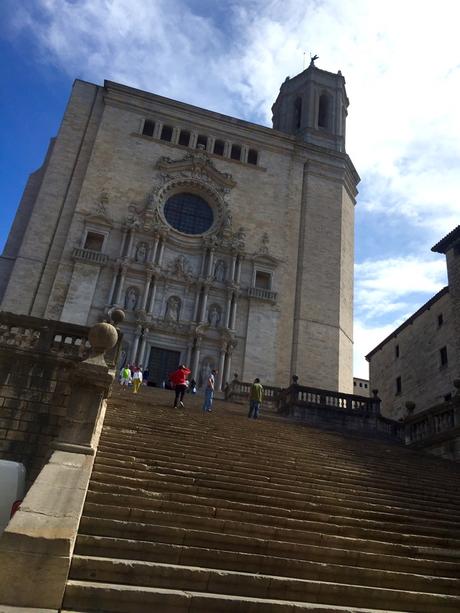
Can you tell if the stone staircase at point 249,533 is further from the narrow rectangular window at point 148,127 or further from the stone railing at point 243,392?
the narrow rectangular window at point 148,127

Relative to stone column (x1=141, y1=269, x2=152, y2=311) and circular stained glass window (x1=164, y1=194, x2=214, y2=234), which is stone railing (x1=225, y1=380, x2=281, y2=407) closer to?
stone column (x1=141, y1=269, x2=152, y2=311)

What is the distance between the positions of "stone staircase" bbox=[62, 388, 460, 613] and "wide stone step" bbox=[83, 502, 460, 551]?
12 millimetres

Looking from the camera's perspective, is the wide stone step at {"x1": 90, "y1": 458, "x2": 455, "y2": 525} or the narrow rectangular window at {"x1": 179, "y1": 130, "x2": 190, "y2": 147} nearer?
the wide stone step at {"x1": 90, "y1": 458, "x2": 455, "y2": 525}

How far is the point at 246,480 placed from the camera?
7055 millimetres

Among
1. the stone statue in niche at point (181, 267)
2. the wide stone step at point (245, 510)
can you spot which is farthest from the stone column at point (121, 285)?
the wide stone step at point (245, 510)

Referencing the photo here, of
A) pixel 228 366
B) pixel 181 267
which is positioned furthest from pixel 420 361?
pixel 181 267

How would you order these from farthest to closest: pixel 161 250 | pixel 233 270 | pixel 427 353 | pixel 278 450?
pixel 427 353 < pixel 233 270 < pixel 161 250 < pixel 278 450

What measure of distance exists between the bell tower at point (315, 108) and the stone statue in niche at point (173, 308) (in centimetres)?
1483

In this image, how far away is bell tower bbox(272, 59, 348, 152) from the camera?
31.7 meters

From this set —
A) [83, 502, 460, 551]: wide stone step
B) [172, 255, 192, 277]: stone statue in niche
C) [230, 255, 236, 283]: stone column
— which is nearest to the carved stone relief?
[230, 255, 236, 283]: stone column

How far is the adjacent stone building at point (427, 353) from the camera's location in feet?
79.4

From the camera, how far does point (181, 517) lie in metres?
5.38

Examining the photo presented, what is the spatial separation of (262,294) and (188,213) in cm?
625

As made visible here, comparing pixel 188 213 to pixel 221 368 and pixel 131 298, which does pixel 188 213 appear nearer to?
pixel 131 298
